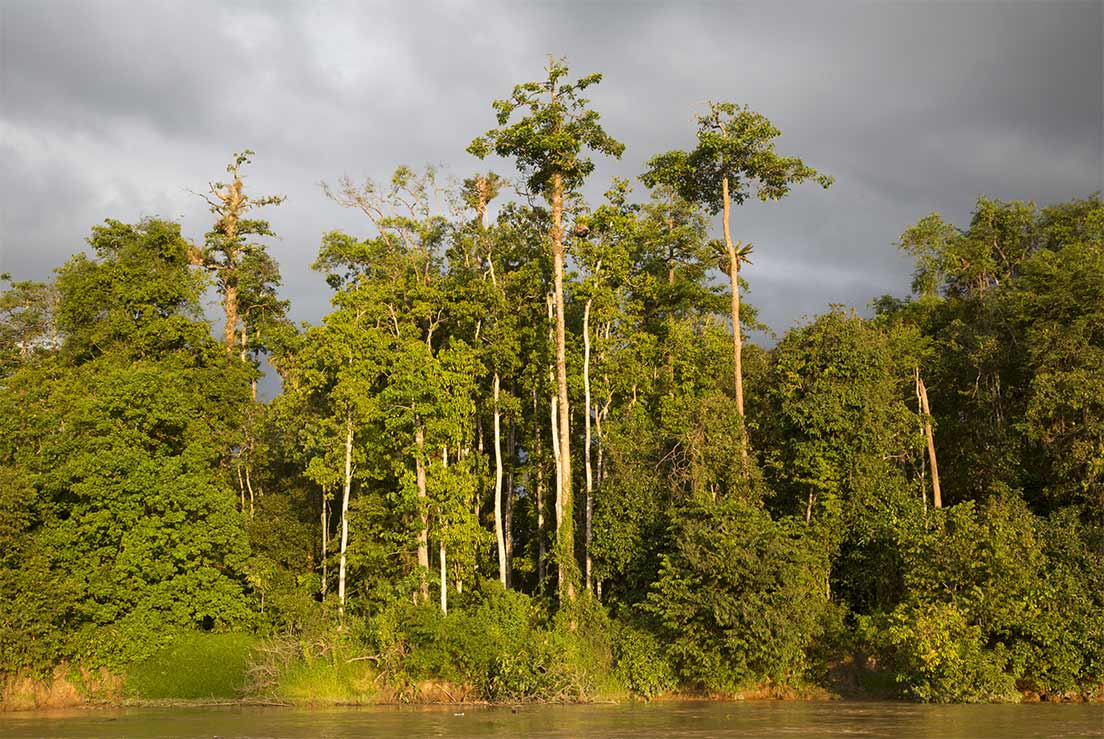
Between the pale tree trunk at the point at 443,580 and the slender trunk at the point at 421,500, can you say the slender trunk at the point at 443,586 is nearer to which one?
the pale tree trunk at the point at 443,580

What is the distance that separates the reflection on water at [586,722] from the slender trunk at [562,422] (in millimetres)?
Result: 5540

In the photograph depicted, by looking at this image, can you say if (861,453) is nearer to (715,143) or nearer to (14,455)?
(715,143)

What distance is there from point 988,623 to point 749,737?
10.3 meters

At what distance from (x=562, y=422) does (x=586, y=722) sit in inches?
465

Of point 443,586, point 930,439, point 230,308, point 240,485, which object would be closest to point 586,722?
point 443,586

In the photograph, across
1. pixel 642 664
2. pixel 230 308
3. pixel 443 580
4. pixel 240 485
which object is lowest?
pixel 642 664

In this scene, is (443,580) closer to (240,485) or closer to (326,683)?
(326,683)

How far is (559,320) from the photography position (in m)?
33.5

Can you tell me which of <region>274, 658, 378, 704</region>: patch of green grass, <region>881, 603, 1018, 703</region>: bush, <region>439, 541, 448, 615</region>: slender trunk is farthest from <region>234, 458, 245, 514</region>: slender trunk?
<region>881, 603, 1018, 703</region>: bush

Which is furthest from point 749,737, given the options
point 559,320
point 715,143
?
point 715,143

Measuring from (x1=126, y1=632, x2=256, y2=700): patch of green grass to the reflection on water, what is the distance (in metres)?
1.34

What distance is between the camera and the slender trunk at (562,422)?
3212cm

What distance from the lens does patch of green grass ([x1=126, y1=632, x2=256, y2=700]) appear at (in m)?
29.7

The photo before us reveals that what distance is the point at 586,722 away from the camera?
23.5 meters
